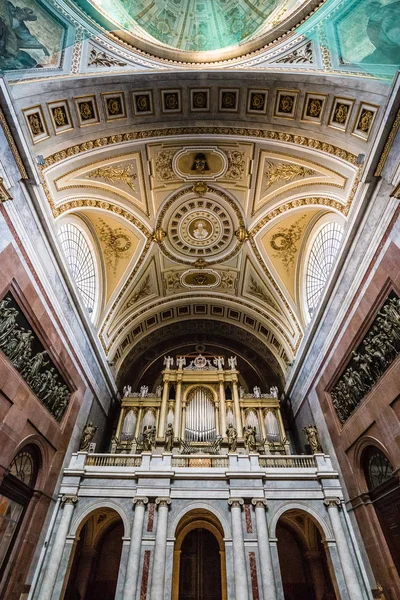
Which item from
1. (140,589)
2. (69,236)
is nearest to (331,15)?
(69,236)

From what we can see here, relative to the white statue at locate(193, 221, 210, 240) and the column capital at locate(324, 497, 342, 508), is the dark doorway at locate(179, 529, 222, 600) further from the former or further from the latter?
the white statue at locate(193, 221, 210, 240)

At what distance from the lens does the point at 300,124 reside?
33.0ft

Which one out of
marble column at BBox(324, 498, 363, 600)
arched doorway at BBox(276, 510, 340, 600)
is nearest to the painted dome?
marble column at BBox(324, 498, 363, 600)

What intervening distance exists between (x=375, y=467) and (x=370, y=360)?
10.1ft

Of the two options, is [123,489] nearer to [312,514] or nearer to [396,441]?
[312,514]

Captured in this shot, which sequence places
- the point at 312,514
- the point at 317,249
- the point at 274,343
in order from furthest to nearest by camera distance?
1. the point at 274,343
2. the point at 317,249
3. the point at 312,514

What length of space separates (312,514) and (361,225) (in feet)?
29.1

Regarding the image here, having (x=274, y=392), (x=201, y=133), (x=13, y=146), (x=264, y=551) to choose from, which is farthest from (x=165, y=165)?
(x=264, y=551)

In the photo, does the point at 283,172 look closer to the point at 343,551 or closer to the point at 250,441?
the point at 250,441

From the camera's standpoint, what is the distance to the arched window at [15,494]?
7762mm

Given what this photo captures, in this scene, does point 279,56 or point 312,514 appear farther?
point 312,514

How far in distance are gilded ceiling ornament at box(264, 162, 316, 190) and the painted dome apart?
3937 millimetres

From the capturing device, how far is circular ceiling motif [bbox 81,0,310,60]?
10.1m

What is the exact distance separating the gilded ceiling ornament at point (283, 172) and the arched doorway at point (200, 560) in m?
12.4
